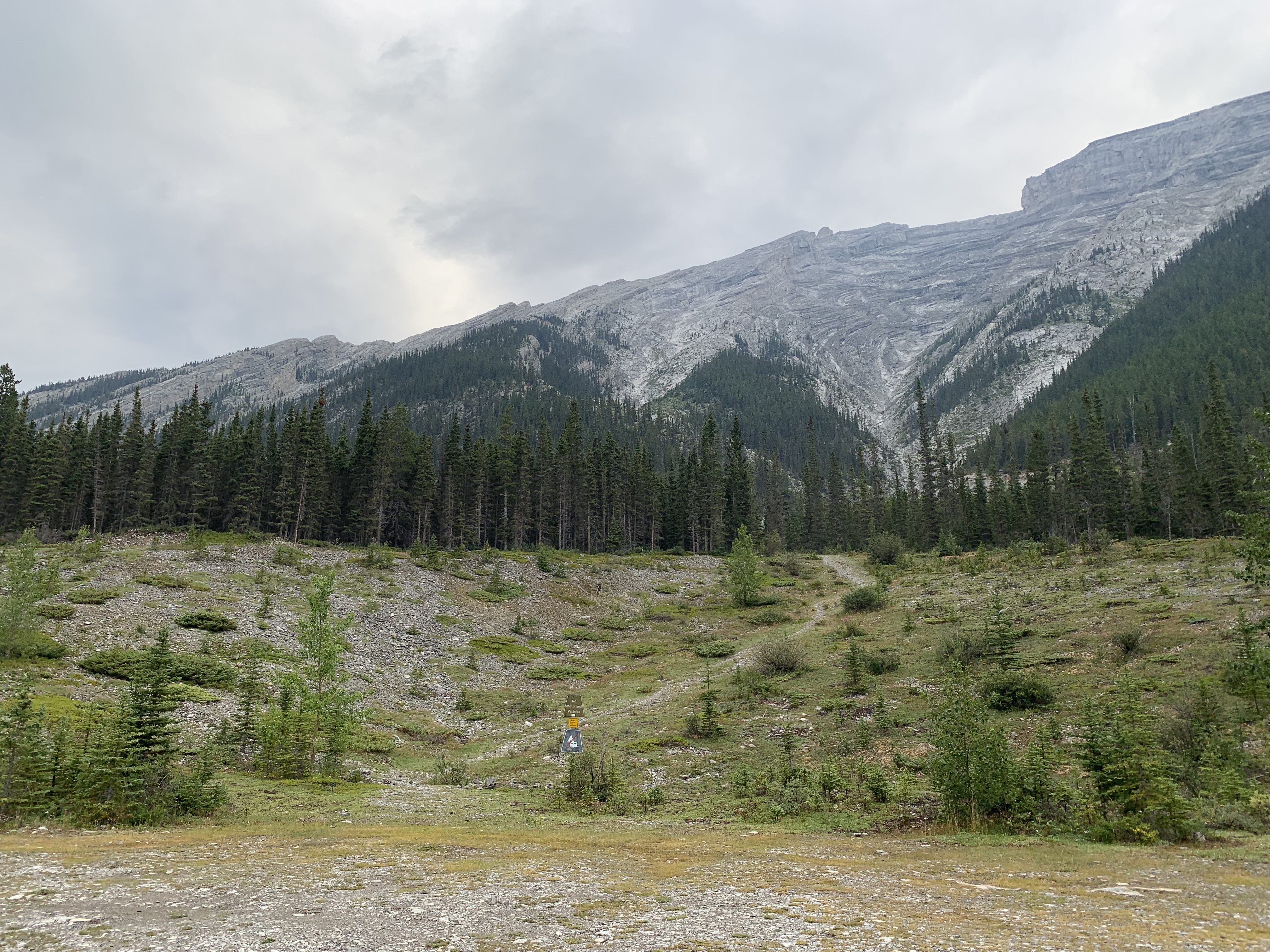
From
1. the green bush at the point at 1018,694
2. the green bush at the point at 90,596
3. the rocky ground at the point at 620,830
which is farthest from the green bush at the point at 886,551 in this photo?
the green bush at the point at 90,596

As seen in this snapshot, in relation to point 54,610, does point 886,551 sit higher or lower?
higher

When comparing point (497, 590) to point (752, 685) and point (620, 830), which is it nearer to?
point (752, 685)

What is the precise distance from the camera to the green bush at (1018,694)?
23266mm

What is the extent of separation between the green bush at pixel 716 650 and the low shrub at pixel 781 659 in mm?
9339

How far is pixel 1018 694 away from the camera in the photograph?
2341 centimetres

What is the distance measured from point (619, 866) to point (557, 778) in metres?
13.2

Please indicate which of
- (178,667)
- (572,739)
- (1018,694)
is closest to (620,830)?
(572,739)

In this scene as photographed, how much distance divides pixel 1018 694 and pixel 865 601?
32102 mm

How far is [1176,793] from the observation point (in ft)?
45.1

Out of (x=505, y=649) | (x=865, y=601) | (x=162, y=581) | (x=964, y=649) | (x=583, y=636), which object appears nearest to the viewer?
(x=964, y=649)

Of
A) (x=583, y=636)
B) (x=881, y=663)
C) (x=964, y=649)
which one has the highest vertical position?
(x=583, y=636)

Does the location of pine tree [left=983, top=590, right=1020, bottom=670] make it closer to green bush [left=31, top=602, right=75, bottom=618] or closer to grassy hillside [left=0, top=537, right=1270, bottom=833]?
grassy hillside [left=0, top=537, right=1270, bottom=833]

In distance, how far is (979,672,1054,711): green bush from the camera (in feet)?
76.3

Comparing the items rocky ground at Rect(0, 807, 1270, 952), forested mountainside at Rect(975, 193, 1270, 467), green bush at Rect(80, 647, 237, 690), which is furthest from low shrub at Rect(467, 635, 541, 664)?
forested mountainside at Rect(975, 193, 1270, 467)
